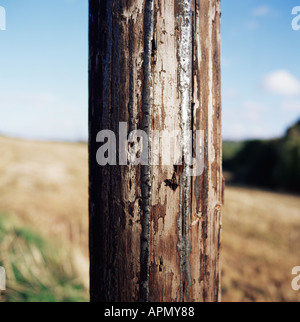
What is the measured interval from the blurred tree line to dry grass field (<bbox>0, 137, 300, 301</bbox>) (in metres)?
1.17

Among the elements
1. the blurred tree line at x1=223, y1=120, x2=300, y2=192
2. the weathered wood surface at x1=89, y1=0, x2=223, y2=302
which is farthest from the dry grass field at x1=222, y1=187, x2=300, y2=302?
the weathered wood surface at x1=89, y1=0, x2=223, y2=302

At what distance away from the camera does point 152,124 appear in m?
0.92

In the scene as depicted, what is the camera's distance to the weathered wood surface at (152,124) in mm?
925

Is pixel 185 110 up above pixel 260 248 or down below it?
above

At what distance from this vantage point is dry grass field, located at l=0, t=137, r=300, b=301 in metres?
4.21

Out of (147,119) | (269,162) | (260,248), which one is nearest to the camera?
(147,119)

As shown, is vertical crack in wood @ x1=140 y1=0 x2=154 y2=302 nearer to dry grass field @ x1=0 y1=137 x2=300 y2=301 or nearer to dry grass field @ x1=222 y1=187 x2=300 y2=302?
dry grass field @ x1=0 y1=137 x2=300 y2=301

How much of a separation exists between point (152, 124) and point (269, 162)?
13.6 metres

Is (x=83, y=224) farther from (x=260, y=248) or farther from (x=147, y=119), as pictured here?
(x=147, y=119)

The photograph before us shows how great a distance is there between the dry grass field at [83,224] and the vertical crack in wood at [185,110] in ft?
9.57

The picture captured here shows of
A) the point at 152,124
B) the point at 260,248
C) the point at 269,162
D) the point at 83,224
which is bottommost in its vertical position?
the point at 260,248

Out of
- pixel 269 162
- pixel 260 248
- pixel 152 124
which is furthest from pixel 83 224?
pixel 269 162

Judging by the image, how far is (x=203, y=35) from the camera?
0.98 meters

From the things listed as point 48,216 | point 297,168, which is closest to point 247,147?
point 297,168
